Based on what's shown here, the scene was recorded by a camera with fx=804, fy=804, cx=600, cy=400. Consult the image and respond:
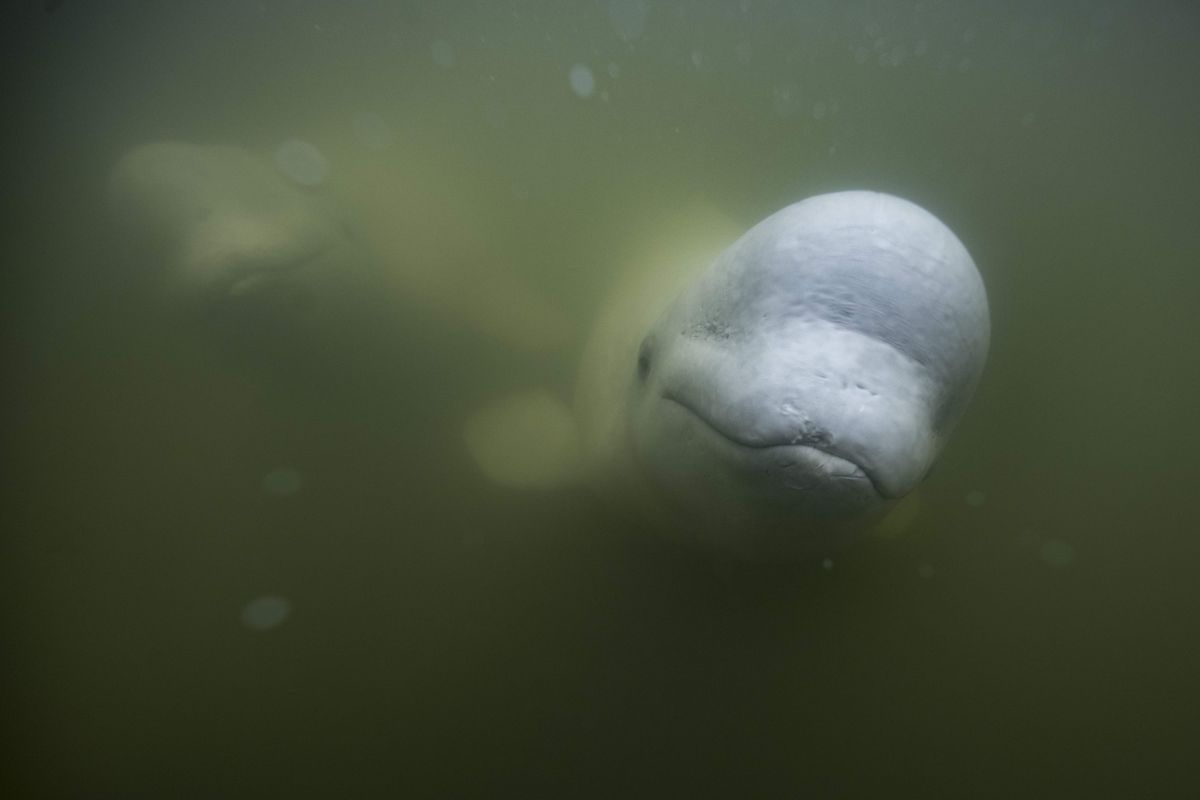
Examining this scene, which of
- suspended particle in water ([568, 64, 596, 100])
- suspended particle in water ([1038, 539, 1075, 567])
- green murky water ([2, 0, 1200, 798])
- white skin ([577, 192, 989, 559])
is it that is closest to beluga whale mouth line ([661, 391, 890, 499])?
white skin ([577, 192, 989, 559])

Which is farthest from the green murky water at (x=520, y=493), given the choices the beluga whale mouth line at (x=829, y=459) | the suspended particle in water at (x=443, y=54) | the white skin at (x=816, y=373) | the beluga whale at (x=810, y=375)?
the beluga whale mouth line at (x=829, y=459)

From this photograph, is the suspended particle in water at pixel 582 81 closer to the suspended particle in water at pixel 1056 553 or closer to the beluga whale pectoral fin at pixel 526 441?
the beluga whale pectoral fin at pixel 526 441

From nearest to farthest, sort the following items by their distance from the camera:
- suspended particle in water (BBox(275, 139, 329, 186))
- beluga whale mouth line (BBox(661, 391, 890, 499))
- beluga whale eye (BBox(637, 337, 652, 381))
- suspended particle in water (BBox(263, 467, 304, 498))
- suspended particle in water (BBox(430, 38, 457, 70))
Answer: beluga whale mouth line (BBox(661, 391, 890, 499)) < beluga whale eye (BBox(637, 337, 652, 381)) < suspended particle in water (BBox(263, 467, 304, 498)) < suspended particle in water (BBox(275, 139, 329, 186)) < suspended particle in water (BBox(430, 38, 457, 70))

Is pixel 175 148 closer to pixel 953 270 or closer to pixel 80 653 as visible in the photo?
pixel 80 653

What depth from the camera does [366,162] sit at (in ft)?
9.27

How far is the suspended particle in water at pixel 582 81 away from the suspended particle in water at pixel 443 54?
44 cm

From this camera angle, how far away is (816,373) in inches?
60.2

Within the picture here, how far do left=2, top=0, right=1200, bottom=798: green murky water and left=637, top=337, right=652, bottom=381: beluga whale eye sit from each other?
50 cm

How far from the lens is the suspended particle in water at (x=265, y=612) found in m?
2.38

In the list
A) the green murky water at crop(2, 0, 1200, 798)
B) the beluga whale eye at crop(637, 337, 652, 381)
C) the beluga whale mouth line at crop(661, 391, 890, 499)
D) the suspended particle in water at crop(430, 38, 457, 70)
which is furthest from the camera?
the suspended particle in water at crop(430, 38, 457, 70)

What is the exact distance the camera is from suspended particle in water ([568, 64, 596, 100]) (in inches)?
117

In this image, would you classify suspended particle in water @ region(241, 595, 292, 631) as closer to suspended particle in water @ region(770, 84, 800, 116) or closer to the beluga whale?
the beluga whale

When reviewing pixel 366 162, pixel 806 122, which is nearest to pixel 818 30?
pixel 806 122

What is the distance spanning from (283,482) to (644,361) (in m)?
1.19
